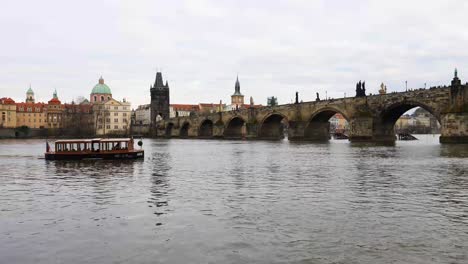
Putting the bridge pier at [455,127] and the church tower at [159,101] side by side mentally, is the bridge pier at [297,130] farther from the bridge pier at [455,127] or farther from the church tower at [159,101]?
the church tower at [159,101]

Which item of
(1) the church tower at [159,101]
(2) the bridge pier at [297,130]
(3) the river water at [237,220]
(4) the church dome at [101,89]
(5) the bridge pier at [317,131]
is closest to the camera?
(3) the river water at [237,220]

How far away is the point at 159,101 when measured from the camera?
571ft

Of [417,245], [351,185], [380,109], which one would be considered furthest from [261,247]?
[380,109]

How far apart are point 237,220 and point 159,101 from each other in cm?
16450

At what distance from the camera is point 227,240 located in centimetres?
1054

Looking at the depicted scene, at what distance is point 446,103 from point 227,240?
5202cm

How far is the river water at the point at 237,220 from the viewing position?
9.46 meters

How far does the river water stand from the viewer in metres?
9.46

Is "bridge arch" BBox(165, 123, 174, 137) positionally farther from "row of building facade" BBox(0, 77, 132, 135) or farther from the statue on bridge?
the statue on bridge

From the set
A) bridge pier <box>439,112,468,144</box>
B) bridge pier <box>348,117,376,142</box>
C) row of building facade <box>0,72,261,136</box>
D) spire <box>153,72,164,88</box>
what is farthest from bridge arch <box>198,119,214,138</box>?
bridge pier <box>439,112,468,144</box>

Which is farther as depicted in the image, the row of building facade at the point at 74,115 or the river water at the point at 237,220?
the row of building facade at the point at 74,115

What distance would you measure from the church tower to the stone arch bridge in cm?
6089

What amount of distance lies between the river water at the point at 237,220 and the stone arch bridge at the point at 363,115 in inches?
1394

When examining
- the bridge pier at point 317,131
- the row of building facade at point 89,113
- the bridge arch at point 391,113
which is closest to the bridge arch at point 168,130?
the row of building facade at point 89,113
